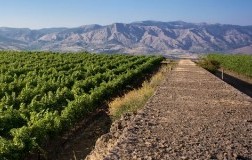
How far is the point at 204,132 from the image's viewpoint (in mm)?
11414

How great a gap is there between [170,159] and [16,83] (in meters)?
17.0

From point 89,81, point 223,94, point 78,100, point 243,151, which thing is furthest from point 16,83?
point 243,151

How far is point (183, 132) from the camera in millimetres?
11289

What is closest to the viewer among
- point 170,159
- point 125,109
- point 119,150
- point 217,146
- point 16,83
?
point 170,159

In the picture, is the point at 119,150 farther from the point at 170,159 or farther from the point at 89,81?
the point at 89,81

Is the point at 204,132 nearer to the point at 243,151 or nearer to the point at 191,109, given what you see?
the point at 243,151

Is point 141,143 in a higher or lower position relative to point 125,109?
higher

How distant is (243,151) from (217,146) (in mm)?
566

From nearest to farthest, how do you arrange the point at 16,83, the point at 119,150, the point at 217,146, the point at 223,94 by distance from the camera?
the point at 119,150, the point at 217,146, the point at 223,94, the point at 16,83

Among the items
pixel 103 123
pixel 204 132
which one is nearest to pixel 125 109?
pixel 103 123

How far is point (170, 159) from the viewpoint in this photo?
8.77 m

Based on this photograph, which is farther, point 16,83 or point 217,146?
point 16,83

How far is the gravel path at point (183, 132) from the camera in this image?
30.6 feet

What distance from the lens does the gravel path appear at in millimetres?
9328
